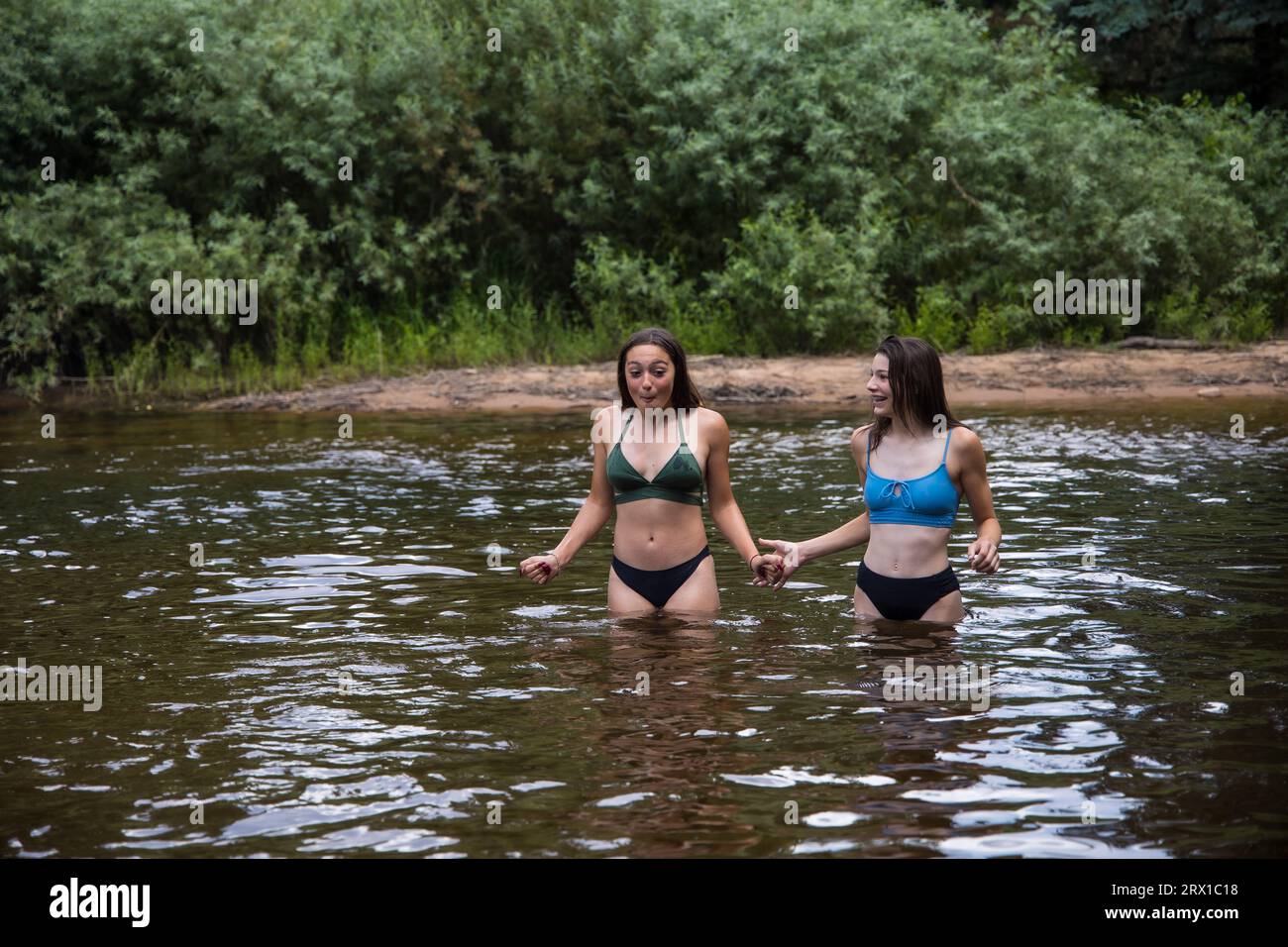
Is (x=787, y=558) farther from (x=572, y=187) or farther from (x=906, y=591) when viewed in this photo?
(x=572, y=187)

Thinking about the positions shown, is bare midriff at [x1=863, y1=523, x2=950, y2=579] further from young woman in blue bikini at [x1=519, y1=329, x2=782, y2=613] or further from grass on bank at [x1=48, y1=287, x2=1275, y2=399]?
grass on bank at [x1=48, y1=287, x2=1275, y2=399]

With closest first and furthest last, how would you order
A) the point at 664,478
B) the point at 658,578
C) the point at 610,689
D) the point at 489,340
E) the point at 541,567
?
the point at 610,689 → the point at 541,567 → the point at 664,478 → the point at 658,578 → the point at 489,340

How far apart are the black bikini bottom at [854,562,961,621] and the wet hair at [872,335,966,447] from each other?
0.81 metres

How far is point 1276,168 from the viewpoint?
25312 mm

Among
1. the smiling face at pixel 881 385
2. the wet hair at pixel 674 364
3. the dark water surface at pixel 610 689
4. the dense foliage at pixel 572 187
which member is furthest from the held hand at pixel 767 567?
the dense foliage at pixel 572 187

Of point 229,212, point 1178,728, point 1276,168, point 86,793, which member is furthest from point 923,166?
point 86,793

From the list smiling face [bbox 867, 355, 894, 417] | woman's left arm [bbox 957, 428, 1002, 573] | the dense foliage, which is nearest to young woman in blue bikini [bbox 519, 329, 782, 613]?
smiling face [bbox 867, 355, 894, 417]

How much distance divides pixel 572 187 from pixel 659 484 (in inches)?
716

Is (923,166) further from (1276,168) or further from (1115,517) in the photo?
(1115,517)

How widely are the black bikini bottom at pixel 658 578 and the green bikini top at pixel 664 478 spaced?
0.33 m

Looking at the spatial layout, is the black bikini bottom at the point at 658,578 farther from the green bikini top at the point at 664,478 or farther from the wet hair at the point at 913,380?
the wet hair at the point at 913,380

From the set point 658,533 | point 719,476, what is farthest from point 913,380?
point 658,533

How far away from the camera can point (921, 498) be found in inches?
303
